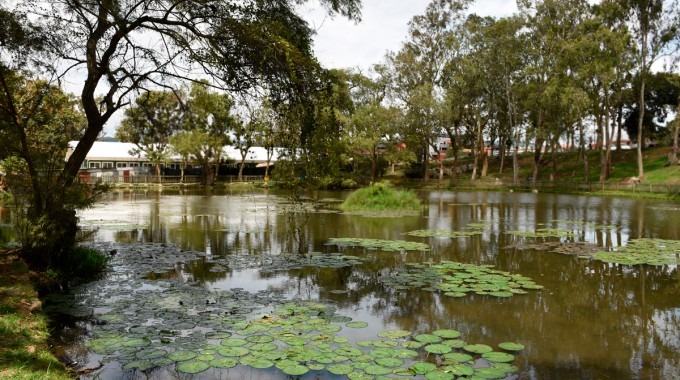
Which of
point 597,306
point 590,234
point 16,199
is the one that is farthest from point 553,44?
point 16,199

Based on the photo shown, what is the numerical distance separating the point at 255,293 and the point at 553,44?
38830 millimetres

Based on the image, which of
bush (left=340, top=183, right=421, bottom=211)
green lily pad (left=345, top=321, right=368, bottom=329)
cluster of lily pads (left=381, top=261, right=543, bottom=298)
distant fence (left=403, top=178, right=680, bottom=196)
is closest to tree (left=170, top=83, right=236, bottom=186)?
distant fence (left=403, top=178, right=680, bottom=196)

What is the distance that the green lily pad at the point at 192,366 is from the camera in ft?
18.1

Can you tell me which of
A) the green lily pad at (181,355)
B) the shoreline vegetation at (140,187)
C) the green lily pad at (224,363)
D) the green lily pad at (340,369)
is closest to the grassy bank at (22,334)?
the shoreline vegetation at (140,187)

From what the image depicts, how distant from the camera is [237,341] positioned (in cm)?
634

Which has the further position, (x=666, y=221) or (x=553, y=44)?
(x=553, y=44)

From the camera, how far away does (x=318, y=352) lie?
6020mm

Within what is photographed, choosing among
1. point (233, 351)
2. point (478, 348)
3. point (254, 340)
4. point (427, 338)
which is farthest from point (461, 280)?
point (233, 351)

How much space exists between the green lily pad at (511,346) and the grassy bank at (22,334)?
4937 mm

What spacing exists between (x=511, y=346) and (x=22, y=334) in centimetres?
588

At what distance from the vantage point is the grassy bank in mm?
4820

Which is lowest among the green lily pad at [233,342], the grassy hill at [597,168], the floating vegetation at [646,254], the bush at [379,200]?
the green lily pad at [233,342]

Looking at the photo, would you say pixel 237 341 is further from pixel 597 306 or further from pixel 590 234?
pixel 590 234

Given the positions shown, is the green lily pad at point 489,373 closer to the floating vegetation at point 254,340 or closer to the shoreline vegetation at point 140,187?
the floating vegetation at point 254,340
